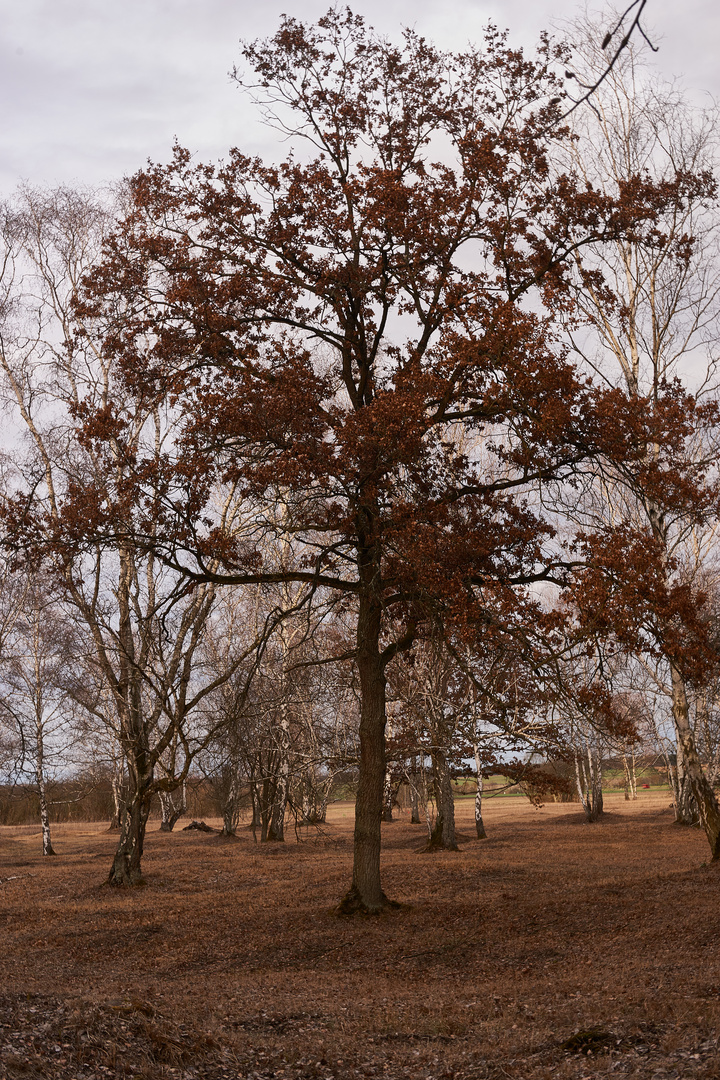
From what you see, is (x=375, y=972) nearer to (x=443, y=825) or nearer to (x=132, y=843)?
(x=132, y=843)

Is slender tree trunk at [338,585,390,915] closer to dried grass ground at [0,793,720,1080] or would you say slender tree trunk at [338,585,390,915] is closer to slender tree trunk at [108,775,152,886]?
dried grass ground at [0,793,720,1080]

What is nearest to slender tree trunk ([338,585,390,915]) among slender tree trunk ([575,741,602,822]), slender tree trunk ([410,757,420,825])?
slender tree trunk ([410,757,420,825])

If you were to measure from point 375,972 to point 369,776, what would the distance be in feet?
10.6

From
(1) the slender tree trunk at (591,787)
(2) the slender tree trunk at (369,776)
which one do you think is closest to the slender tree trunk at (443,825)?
(1) the slender tree trunk at (591,787)

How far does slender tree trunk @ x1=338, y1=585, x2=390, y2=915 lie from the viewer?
11.9 m

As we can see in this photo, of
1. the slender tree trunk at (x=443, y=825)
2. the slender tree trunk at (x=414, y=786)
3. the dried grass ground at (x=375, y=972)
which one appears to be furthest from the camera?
the slender tree trunk at (x=443, y=825)

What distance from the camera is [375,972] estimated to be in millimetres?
8969

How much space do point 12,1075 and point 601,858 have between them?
16112 mm

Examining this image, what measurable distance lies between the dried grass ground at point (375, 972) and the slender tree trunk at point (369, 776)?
41 cm

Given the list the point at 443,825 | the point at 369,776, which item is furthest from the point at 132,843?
the point at 443,825

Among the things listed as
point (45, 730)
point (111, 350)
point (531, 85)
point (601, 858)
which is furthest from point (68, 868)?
point (531, 85)

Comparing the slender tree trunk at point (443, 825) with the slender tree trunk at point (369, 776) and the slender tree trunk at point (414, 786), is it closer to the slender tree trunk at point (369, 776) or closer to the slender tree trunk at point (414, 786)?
the slender tree trunk at point (414, 786)

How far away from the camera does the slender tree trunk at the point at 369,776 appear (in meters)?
11.9

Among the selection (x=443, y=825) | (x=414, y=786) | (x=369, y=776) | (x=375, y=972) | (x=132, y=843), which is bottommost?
(x=443, y=825)
